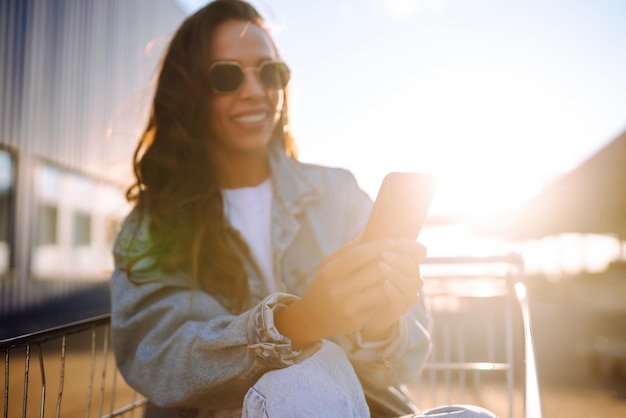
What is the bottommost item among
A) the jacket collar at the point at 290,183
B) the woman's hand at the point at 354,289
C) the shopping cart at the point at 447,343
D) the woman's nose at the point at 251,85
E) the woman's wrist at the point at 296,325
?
the shopping cart at the point at 447,343

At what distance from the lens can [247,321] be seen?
1560 mm

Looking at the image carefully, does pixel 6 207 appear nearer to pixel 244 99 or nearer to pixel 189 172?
pixel 189 172

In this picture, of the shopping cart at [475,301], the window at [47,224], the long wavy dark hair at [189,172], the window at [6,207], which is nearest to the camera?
the long wavy dark hair at [189,172]

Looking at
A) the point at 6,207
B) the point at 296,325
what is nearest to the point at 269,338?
the point at 296,325

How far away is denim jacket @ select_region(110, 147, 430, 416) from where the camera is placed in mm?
1589

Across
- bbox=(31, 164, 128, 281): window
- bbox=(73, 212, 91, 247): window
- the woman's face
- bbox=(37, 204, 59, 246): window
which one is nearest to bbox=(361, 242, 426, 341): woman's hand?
the woman's face

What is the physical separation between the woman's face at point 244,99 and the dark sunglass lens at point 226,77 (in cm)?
2

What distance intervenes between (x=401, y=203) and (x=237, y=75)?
1005 mm

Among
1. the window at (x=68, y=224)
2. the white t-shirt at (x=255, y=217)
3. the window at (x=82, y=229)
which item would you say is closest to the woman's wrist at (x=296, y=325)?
the white t-shirt at (x=255, y=217)

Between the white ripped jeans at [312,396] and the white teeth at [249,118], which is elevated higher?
the white teeth at [249,118]

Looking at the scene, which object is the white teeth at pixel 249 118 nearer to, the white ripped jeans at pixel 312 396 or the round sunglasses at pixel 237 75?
the round sunglasses at pixel 237 75

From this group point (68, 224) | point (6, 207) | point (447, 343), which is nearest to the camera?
point (447, 343)

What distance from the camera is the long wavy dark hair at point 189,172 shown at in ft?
6.91

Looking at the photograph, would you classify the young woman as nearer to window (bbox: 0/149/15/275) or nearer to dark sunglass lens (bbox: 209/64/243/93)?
dark sunglass lens (bbox: 209/64/243/93)
